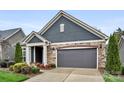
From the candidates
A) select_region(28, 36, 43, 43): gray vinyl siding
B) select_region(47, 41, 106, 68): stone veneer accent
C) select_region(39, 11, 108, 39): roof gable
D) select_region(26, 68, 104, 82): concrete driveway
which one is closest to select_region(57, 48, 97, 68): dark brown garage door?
select_region(47, 41, 106, 68): stone veneer accent

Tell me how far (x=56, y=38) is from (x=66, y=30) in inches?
55.5

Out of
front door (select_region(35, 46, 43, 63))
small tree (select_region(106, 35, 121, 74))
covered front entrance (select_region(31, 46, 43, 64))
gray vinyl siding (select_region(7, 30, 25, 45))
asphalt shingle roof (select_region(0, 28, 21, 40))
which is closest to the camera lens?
small tree (select_region(106, 35, 121, 74))

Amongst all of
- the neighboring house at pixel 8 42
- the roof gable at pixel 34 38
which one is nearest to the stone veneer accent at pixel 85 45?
the roof gable at pixel 34 38

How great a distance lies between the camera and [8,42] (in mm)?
26688

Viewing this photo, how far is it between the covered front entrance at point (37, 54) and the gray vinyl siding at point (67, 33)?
6.06ft

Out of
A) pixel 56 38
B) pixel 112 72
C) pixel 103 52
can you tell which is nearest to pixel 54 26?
pixel 56 38

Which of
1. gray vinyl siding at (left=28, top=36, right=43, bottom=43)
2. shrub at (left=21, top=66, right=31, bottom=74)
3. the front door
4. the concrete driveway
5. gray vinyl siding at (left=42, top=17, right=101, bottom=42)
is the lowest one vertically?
the concrete driveway

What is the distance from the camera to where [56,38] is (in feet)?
68.4

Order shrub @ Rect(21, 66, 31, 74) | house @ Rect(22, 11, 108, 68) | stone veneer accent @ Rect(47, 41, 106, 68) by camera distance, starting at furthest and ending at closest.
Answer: house @ Rect(22, 11, 108, 68) < stone veneer accent @ Rect(47, 41, 106, 68) < shrub @ Rect(21, 66, 31, 74)

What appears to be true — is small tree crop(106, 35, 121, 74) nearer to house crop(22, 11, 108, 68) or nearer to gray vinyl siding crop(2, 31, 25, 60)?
house crop(22, 11, 108, 68)

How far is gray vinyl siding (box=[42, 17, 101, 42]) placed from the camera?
19.6m

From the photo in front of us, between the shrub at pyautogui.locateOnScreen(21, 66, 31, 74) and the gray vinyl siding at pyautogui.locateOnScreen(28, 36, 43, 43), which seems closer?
the shrub at pyautogui.locateOnScreen(21, 66, 31, 74)

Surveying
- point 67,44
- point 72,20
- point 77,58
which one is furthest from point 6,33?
point 77,58

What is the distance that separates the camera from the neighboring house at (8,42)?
25680 millimetres
